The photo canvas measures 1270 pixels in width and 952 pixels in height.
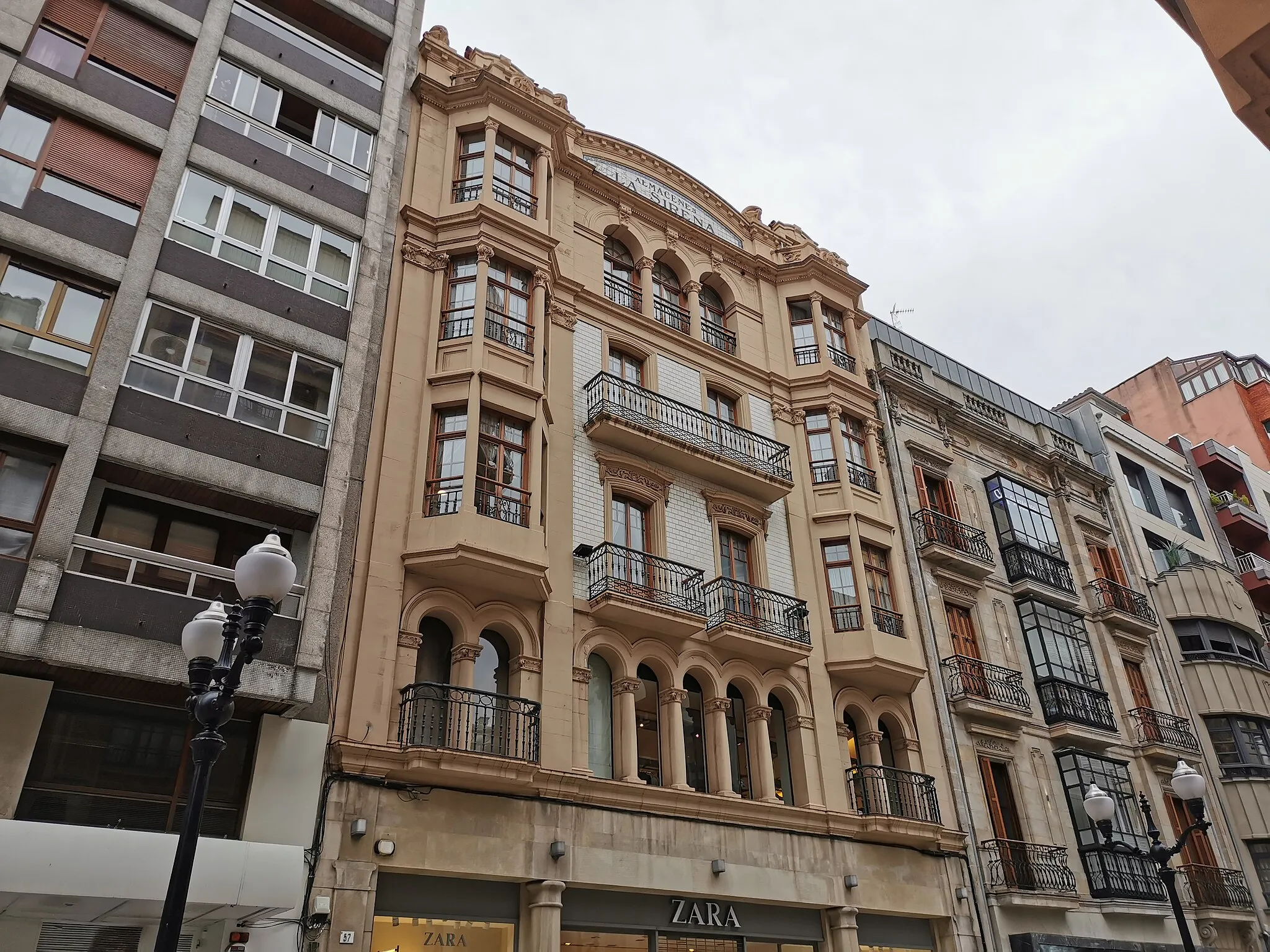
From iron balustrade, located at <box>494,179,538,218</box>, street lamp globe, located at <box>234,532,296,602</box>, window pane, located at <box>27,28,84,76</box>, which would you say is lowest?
street lamp globe, located at <box>234,532,296,602</box>

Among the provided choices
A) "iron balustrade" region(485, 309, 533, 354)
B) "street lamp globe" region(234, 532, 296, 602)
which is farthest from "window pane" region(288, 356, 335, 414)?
"street lamp globe" region(234, 532, 296, 602)

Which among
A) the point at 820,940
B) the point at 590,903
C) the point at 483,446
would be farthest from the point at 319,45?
the point at 820,940

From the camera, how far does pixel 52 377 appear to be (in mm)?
12000

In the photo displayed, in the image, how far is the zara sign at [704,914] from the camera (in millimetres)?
14984

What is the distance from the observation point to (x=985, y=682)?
2166 cm

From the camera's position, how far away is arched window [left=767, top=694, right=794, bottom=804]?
58.1 feet

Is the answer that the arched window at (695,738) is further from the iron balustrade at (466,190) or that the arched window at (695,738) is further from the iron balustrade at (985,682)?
the iron balustrade at (466,190)

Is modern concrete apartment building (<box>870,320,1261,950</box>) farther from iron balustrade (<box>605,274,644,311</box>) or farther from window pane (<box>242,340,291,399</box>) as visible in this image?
window pane (<box>242,340,291,399</box>)

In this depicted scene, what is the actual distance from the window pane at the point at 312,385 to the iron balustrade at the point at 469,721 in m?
4.76

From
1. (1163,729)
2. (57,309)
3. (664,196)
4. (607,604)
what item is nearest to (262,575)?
(57,309)

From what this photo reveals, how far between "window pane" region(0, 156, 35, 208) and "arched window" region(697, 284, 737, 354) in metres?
13.9

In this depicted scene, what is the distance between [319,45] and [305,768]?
14.2 m

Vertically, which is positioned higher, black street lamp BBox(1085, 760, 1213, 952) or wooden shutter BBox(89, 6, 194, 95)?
wooden shutter BBox(89, 6, 194, 95)

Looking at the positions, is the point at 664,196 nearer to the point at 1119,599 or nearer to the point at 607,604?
the point at 607,604
